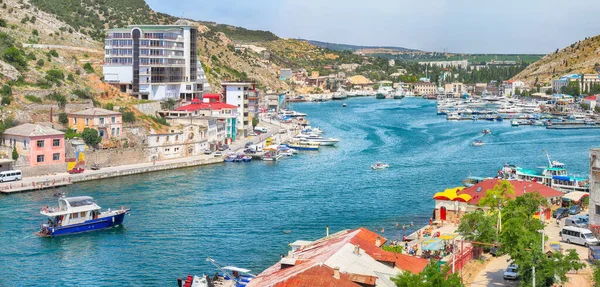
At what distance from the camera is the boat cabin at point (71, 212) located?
26.9m

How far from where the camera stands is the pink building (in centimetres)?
3728

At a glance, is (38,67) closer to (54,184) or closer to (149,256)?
(54,184)

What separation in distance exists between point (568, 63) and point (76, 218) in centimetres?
12621

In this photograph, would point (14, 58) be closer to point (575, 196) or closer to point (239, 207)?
point (239, 207)

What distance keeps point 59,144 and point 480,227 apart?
24399 mm

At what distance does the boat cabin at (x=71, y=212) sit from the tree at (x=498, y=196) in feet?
45.9

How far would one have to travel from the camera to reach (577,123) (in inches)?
2955

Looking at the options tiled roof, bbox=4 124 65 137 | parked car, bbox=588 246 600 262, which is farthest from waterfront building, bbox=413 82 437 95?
parked car, bbox=588 246 600 262

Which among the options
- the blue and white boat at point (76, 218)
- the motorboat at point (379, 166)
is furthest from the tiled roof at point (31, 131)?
the motorboat at point (379, 166)

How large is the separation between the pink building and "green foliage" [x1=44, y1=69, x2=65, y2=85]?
8.49 meters

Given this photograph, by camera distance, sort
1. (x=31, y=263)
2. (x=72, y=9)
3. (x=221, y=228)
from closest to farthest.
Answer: (x=31, y=263) → (x=221, y=228) → (x=72, y=9)

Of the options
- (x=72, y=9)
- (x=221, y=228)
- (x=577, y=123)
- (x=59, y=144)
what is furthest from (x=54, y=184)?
(x=577, y=123)

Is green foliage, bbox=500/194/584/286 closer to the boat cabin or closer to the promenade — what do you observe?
the boat cabin

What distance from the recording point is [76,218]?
2747 centimetres
